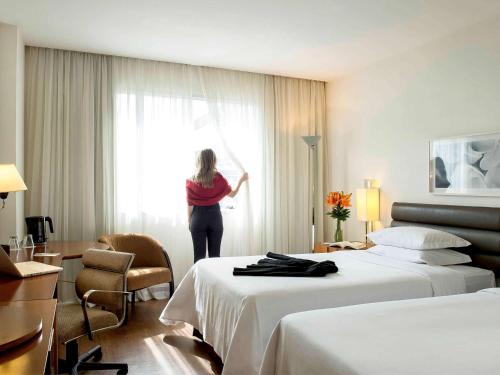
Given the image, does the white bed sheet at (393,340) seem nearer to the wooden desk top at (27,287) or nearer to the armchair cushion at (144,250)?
the wooden desk top at (27,287)

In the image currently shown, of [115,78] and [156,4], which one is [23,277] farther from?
[115,78]

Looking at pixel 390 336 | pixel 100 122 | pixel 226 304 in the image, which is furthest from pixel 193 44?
pixel 390 336

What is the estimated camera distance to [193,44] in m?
4.13

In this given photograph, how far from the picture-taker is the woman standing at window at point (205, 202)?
4.30 m

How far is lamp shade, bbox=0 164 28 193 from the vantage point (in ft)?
9.91

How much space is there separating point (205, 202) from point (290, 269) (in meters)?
1.61

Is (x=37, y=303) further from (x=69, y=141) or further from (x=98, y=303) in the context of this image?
(x=69, y=141)

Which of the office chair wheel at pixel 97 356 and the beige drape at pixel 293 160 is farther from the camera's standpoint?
the beige drape at pixel 293 160

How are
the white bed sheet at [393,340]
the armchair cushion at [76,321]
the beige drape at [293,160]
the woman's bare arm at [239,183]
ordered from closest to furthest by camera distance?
the white bed sheet at [393,340]
the armchair cushion at [76,321]
the woman's bare arm at [239,183]
the beige drape at [293,160]

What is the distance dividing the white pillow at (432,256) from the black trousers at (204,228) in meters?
1.73

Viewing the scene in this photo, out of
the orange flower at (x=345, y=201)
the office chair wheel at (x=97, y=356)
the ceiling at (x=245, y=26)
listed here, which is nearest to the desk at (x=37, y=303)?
the office chair wheel at (x=97, y=356)

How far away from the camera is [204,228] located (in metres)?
4.33

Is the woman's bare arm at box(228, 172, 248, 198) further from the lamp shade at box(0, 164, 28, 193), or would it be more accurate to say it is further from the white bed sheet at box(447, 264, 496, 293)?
the white bed sheet at box(447, 264, 496, 293)

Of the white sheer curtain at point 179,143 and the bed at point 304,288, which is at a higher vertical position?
the white sheer curtain at point 179,143
